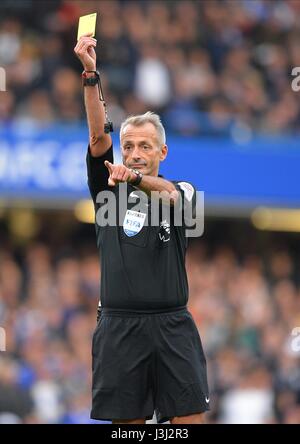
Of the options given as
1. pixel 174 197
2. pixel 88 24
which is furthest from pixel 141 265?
pixel 88 24

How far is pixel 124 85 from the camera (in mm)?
15023

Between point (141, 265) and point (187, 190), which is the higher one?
point (187, 190)

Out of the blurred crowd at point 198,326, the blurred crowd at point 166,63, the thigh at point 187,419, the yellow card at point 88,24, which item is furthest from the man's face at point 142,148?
the blurred crowd at point 166,63

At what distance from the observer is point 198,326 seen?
1288 centimetres

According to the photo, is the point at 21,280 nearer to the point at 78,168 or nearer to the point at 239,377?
the point at 78,168

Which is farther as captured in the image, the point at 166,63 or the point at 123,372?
the point at 166,63

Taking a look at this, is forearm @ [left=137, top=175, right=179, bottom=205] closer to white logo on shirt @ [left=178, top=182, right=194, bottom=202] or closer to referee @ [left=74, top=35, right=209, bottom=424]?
referee @ [left=74, top=35, right=209, bottom=424]

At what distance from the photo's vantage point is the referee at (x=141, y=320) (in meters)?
5.69

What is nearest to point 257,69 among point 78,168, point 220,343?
point 78,168

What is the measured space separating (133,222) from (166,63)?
33.1ft

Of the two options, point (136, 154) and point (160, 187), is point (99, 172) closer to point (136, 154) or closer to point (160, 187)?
point (136, 154)

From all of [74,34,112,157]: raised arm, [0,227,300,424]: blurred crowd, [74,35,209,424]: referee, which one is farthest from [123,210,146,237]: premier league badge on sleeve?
[0,227,300,424]: blurred crowd
